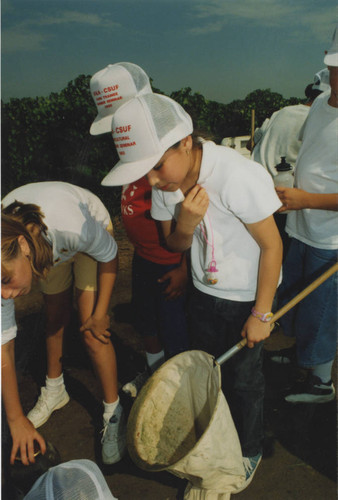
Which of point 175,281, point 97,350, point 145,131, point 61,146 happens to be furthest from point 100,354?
point 61,146

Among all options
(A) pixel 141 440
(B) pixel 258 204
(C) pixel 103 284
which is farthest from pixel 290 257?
(A) pixel 141 440

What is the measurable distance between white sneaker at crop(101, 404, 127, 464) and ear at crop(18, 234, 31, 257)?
1.31 metres

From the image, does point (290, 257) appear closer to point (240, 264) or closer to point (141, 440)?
point (240, 264)

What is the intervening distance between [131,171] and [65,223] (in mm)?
587

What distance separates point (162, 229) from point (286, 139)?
140cm

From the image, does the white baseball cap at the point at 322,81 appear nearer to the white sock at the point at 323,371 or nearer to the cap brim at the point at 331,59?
the cap brim at the point at 331,59

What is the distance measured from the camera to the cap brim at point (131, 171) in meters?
1.51

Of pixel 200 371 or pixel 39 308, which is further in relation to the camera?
pixel 39 308

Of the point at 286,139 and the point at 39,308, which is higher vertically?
the point at 286,139

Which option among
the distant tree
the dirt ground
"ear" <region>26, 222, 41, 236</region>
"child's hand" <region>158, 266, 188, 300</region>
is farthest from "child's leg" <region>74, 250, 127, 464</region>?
the distant tree

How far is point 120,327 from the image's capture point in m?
3.71

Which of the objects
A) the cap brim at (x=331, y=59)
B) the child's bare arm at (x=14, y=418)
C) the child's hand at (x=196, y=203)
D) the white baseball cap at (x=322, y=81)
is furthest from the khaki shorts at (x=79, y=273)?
the white baseball cap at (x=322, y=81)

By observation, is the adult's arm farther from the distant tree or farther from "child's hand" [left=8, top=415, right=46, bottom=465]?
the distant tree

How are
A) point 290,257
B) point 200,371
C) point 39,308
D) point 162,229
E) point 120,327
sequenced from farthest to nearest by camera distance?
point 39,308
point 120,327
point 290,257
point 162,229
point 200,371
